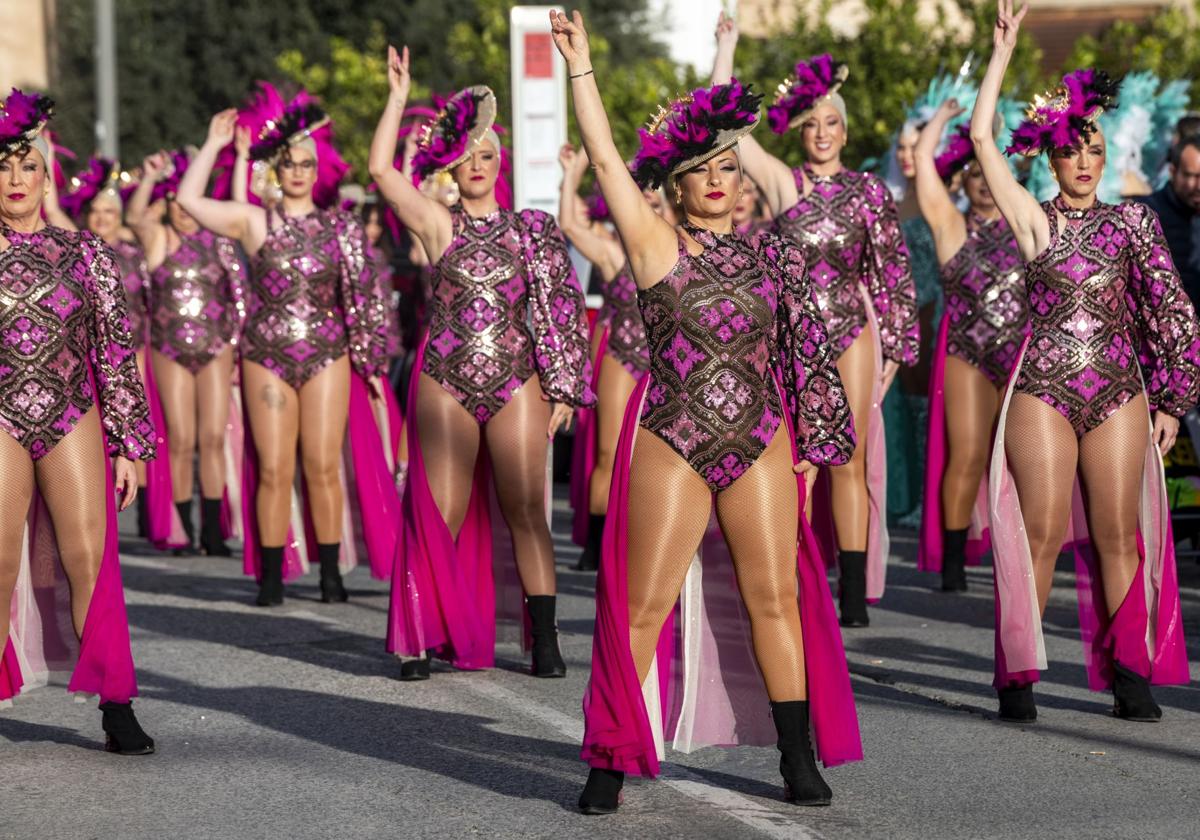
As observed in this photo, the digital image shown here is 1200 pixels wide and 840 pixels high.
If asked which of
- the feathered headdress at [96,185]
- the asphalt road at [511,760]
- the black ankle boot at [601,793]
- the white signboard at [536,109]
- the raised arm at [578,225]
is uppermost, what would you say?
the white signboard at [536,109]

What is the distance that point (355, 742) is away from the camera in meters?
6.70

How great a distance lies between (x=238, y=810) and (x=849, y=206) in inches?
167

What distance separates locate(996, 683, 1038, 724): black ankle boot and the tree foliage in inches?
494

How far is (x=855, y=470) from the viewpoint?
8914 mm

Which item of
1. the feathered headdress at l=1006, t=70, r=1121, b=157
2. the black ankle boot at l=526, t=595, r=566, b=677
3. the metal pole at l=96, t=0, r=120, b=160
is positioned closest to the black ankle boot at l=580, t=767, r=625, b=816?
the black ankle boot at l=526, t=595, r=566, b=677

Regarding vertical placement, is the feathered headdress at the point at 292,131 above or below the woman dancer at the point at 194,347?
above

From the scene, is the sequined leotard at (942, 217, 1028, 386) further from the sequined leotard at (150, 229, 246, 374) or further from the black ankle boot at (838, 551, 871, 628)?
the sequined leotard at (150, 229, 246, 374)

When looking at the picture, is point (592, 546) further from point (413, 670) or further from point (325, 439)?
point (413, 670)

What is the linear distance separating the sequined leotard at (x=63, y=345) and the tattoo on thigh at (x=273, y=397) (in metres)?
2.95

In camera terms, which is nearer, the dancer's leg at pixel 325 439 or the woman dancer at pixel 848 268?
the woman dancer at pixel 848 268

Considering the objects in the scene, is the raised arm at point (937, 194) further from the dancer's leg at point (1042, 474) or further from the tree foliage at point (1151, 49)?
the tree foliage at point (1151, 49)

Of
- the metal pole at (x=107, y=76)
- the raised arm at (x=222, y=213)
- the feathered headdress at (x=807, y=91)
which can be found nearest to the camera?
the feathered headdress at (x=807, y=91)

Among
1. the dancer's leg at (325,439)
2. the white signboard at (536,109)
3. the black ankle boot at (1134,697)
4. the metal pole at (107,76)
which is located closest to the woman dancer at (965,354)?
the dancer's leg at (325,439)

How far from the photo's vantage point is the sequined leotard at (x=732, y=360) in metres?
5.68
